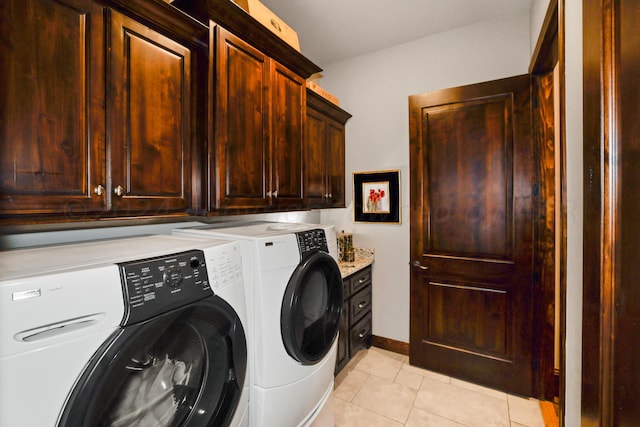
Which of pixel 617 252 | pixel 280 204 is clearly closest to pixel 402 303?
pixel 280 204

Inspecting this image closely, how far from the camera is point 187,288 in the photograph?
0.85 metres

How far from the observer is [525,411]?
74.1 inches

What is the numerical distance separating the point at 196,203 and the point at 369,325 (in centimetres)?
206

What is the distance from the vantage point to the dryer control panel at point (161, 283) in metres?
0.71

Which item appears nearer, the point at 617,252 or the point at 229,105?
the point at 617,252

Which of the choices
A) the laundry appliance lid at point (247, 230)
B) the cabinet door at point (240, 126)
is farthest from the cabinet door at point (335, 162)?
the laundry appliance lid at point (247, 230)

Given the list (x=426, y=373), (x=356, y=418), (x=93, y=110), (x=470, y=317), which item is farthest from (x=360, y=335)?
(x=93, y=110)

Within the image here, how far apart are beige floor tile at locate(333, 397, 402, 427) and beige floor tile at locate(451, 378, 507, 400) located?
0.71 m

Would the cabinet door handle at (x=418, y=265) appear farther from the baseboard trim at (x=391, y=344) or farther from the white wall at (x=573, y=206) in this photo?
the white wall at (x=573, y=206)

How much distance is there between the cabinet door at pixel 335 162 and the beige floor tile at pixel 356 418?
1629 mm

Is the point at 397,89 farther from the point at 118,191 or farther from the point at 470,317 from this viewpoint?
the point at 118,191

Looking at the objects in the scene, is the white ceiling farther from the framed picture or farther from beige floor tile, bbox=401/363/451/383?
beige floor tile, bbox=401/363/451/383

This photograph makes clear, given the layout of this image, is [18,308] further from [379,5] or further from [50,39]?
[379,5]

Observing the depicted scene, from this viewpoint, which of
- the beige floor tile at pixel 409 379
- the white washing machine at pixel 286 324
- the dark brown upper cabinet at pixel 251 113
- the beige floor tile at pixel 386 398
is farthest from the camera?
the beige floor tile at pixel 409 379
